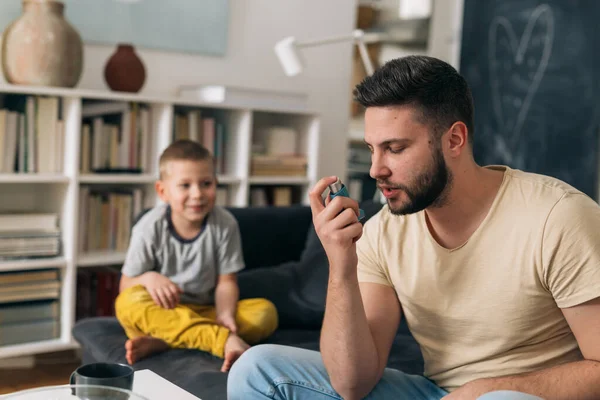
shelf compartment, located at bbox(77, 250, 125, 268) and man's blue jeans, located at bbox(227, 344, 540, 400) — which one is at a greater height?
man's blue jeans, located at bbox(227, 344, 540, 400)

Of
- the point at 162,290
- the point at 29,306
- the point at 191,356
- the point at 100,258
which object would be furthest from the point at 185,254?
the point at 29,306

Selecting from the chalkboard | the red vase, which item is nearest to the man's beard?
the red vase

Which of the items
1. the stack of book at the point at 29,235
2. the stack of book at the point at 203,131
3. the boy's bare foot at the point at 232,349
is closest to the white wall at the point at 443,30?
the stack of book at the point at 203,131

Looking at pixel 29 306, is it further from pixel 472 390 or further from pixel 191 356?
pixel 472 390

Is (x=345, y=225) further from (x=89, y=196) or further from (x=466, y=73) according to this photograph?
(x=466, y=73)

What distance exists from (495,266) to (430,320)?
0.19m

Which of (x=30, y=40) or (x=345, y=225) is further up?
(x=30, y=40)

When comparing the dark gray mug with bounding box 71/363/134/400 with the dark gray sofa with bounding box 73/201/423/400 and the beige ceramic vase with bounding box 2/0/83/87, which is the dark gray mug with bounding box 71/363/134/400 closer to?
the dark gray sofa with bounding box 73/201/423/400

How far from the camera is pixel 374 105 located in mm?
1597

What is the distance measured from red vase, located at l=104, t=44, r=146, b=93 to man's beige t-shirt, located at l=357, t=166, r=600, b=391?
1.83 metres

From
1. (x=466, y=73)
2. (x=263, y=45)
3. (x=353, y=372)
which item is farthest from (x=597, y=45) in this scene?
(x=353, y=372)

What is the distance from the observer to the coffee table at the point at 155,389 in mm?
1413

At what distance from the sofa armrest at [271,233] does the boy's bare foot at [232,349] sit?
537 mm

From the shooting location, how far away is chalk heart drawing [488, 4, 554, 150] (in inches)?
149
